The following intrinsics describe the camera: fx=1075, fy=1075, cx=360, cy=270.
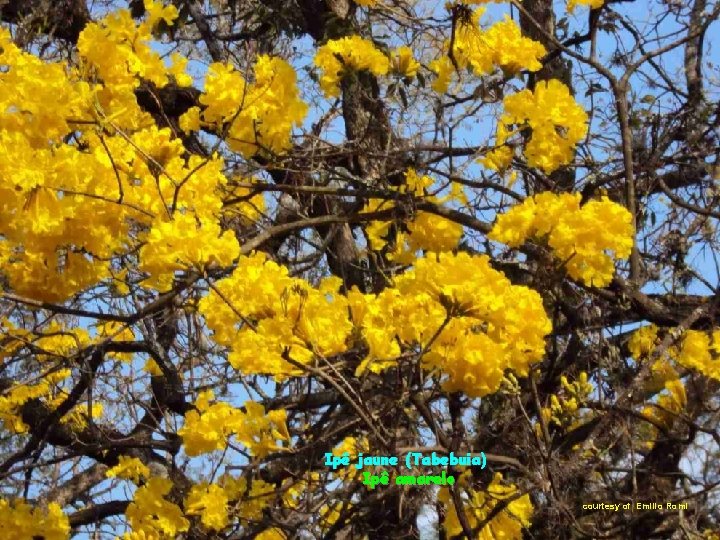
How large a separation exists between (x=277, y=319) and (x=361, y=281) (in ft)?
Result: 7.24

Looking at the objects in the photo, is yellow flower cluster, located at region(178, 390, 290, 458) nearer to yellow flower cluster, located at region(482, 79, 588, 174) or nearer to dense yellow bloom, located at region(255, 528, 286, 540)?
dense yellow bloom, located at region(255, 528, 286, 540)

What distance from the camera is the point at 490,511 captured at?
356 centimetres

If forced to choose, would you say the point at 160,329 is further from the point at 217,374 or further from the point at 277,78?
the point at 277,78

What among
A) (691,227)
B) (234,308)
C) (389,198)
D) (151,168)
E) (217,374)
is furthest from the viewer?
(217,374)

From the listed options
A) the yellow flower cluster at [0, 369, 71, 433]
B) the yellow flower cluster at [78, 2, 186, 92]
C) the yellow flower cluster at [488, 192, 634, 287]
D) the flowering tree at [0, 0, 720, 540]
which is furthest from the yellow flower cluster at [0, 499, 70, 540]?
the yellow flower cluster at [488, 192, 634, 287]

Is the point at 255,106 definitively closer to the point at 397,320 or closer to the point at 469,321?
the point at 397,320

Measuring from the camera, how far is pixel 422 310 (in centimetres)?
257

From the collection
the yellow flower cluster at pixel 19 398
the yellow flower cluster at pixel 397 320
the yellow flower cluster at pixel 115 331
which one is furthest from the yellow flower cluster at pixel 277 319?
the yellow flower cluster at pixel 19 398

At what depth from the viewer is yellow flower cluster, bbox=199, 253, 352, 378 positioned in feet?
7.99

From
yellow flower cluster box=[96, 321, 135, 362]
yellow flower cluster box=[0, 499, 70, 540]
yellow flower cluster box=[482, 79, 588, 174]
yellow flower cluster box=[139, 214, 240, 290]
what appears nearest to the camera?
yellow flower cluster box=[139, 214, 240, 290]

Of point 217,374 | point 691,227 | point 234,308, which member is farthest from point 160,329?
point 234,308

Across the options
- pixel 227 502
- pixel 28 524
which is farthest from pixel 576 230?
pixel 28 524

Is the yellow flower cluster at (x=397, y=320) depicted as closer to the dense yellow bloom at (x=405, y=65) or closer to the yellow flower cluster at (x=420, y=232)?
the yellow flower cluster at (x=420, y=232)

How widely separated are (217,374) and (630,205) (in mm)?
2183
